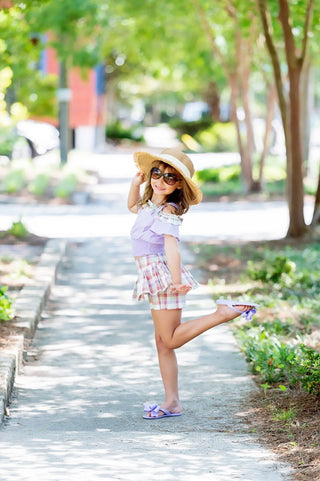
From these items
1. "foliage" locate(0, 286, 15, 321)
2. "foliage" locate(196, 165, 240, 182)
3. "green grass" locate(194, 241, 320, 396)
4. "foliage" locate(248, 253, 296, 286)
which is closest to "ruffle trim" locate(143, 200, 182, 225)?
"green grass" locate(194, 241, 320, 396)

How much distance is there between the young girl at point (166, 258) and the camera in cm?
538

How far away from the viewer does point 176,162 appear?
5391 mm

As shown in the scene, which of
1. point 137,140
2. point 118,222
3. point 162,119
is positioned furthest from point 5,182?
point 162,119

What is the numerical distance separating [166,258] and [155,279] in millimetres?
145

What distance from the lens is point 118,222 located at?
1600cm

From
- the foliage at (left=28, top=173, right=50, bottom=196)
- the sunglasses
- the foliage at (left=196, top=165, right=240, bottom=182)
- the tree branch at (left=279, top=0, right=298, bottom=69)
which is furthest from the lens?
the foliage at (left=196, top=165, right=240, bottom=182)

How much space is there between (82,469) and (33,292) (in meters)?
4.61

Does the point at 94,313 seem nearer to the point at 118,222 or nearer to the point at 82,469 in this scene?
the point at 82,469

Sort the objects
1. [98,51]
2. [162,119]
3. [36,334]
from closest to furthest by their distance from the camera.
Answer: [36,334] < [98,51] < [162,119]

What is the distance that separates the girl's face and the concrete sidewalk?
1367 millimetres

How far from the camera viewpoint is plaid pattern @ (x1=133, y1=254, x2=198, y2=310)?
5422 millimetres

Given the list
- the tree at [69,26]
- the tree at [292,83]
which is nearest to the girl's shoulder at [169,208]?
the tree at [292,83]

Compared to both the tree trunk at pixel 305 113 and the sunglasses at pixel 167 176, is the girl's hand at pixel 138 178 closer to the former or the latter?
the sunglasses at pixel 167 176

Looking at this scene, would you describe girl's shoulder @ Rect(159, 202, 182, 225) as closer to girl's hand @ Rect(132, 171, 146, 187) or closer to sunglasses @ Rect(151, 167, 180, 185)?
sunglasses @ Rect(151, 167, 180, 185)
